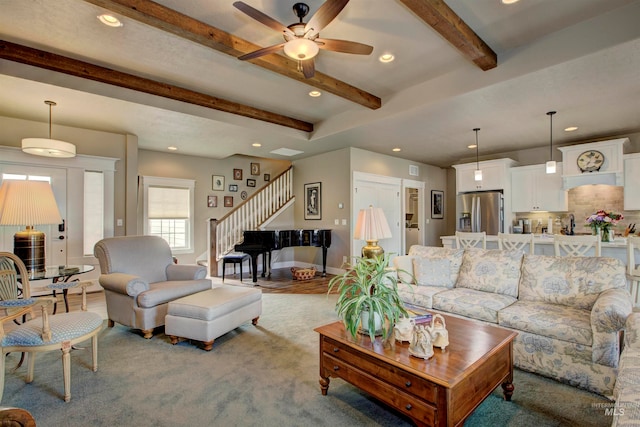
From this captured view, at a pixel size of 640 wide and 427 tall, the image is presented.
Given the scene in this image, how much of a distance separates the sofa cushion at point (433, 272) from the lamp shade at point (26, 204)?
356 cm

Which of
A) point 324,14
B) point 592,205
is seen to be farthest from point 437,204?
point 324,14

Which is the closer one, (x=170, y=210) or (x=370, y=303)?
(x=370, y=303)

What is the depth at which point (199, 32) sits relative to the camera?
260cm

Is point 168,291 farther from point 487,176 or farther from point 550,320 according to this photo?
point 487,176

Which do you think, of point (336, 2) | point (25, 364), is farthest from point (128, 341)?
point (336, 2)

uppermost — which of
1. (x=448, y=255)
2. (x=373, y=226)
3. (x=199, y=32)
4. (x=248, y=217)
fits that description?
(x=199, y=32)

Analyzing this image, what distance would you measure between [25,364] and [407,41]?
4.36 metres

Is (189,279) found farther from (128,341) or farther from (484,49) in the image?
(484,49)

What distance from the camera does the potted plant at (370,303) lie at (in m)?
1.80

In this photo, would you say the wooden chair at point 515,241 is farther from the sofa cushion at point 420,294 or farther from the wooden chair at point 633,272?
the sofa cushion at point 420,294

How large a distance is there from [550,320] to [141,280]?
353 centimetres

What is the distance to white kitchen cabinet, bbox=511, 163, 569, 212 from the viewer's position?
5.71 metres

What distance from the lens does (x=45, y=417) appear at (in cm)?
180

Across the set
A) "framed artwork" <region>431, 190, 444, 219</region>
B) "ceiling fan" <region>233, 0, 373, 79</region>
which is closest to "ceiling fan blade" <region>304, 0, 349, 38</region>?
"ceiling fan" <region>233, 0, 373, 79</region>
